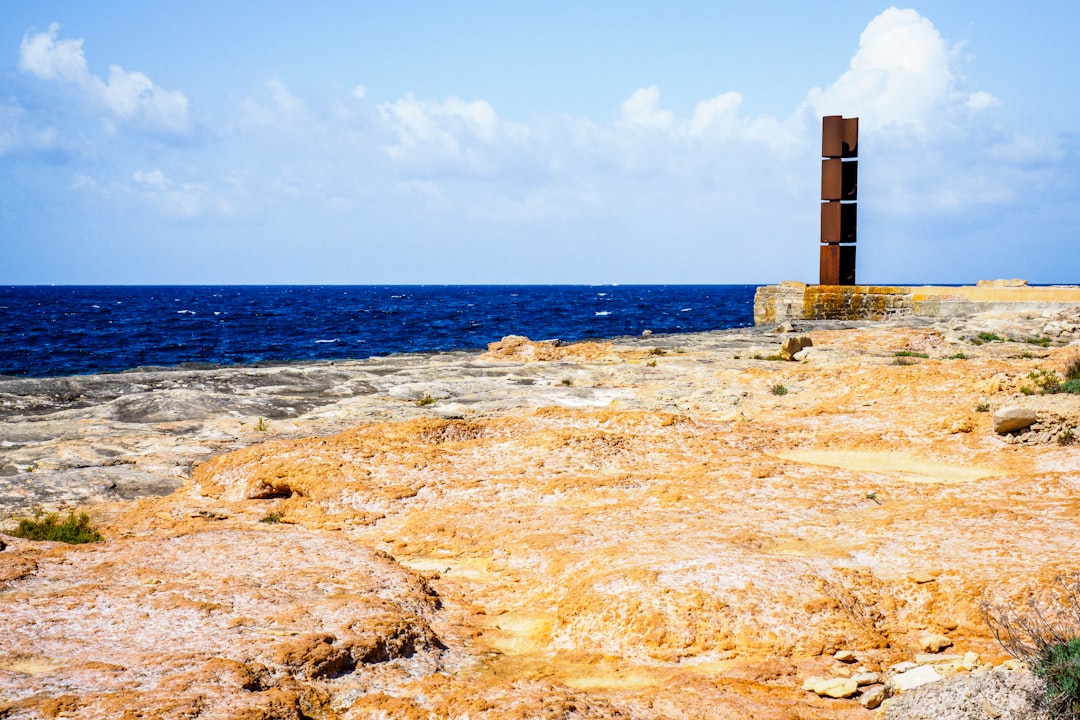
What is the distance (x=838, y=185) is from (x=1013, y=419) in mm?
17606

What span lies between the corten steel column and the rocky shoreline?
13.2m

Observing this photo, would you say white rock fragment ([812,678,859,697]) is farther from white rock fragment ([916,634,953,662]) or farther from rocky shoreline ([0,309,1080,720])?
white rock fragment ([916,634,953,662])

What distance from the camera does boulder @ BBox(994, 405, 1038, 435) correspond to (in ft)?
31.6

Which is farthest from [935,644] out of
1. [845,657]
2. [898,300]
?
[898,300]

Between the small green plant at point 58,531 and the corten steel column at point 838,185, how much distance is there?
22756 mm

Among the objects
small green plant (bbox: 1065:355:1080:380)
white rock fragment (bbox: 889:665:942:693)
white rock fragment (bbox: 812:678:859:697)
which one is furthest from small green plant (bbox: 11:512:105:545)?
small green plant (bbox: 1065:355:1080:380)

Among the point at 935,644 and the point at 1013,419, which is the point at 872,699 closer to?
the point at 935,644

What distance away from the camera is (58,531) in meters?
7.14

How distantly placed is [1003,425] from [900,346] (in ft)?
30.5

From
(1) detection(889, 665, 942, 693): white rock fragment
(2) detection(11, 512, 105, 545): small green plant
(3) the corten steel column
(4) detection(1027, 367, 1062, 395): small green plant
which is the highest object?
(3) the corten steel column

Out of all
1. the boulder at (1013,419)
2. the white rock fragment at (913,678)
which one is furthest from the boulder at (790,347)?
the white rock fragment at (913,678)

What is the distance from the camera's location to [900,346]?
18672mm

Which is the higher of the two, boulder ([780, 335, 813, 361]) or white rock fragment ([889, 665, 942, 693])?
boulder ([780, 335, 813, 361])

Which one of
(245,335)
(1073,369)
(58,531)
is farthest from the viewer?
(245,335)
